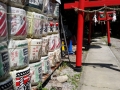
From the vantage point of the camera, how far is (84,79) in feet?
19.8

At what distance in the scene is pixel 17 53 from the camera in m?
3.45

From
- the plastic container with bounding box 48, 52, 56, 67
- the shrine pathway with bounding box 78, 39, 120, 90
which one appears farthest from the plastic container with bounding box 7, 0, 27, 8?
the shrine pathway with bounding box 78, 39, 120, 90

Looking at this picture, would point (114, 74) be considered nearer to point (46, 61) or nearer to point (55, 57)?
point (55, 57)

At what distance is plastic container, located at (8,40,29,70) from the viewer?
3367mm

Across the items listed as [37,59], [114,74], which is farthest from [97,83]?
[37,59]

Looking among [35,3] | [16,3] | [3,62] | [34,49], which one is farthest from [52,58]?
[3,62]

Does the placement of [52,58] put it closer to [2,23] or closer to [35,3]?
[35,3]

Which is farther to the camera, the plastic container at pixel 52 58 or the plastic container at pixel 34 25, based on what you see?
the plastic container at pixel 52 58

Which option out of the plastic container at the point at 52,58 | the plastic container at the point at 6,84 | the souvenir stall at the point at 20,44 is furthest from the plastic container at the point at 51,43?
the plastic container at the point at 6,84

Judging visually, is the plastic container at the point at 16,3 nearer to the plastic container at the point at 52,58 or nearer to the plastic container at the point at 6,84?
the plastic container at the point at 6,84

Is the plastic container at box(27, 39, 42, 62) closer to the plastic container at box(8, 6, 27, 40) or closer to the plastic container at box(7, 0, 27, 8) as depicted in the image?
the plastic container at box(8, 6, 27, 40)

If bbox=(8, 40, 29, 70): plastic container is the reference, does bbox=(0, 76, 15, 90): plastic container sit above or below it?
below

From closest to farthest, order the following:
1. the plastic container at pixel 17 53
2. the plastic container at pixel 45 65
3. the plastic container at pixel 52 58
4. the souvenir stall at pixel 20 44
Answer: the souvenir stall at pixel 20 44 → the plastic container at pixel 17 53 → the plastic container at pixel 45 65 → the plastic container at pixel 52 58

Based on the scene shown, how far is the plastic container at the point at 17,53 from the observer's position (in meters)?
3.37
